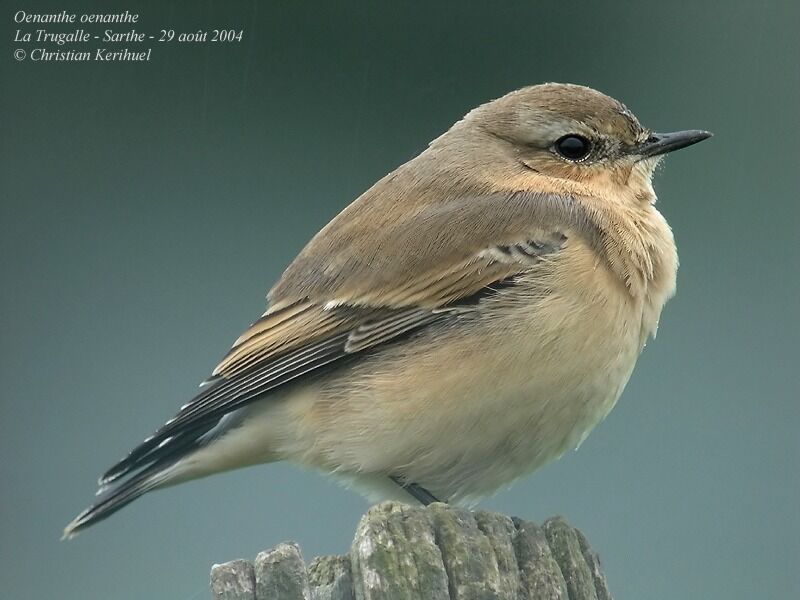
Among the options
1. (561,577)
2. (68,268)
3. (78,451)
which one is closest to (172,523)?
(78,451)

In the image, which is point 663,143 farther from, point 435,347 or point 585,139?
point 435,347

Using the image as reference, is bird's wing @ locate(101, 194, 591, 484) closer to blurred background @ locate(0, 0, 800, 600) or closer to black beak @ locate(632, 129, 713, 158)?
black beak @ locate(632, 129, 713, 158)

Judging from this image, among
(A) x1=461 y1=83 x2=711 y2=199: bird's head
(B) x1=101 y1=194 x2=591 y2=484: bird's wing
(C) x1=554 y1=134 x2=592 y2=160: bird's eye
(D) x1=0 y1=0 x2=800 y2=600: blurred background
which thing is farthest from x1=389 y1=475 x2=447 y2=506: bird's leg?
(C) x1=554 y1=134 x2=592 y2=160: bird's eye

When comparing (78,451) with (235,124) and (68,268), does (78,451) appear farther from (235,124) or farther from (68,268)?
(235,124)

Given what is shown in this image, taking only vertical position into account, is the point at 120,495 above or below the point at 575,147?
below

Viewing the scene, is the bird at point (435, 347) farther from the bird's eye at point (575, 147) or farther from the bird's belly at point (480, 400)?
the bird's eye at point (575, 147)

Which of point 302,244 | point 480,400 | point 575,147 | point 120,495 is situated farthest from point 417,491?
point 302,244

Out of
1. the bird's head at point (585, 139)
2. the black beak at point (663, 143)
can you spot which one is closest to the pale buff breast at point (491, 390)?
the bird's head at point (585, 139)
